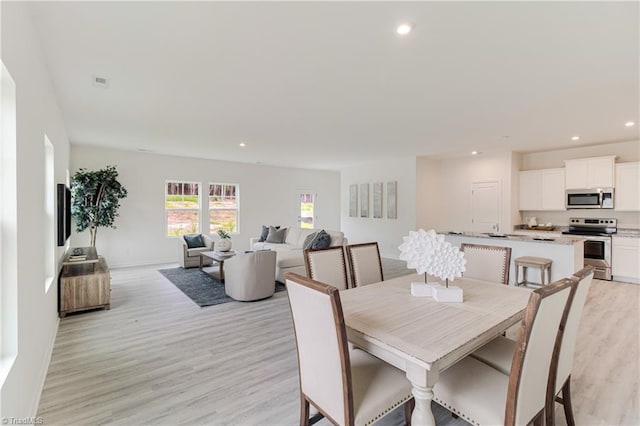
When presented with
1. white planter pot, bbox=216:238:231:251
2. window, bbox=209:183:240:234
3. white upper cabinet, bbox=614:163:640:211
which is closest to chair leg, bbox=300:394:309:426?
white planter pot, bbox=216:238:231:251

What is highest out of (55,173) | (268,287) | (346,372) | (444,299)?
(55,173)

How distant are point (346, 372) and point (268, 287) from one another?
3291mm

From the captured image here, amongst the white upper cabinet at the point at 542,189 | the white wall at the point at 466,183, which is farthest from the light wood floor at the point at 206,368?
the white wall at the point at 466,183

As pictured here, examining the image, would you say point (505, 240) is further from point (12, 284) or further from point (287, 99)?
point (12, 284)

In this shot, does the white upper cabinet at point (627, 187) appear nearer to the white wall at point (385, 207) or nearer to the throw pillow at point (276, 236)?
the white wall at point (385, 207)

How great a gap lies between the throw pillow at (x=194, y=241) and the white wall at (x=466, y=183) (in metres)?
5.80

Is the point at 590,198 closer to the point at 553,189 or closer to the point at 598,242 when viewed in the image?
the point at 553,189

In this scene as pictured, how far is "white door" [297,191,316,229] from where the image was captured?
32.2ft

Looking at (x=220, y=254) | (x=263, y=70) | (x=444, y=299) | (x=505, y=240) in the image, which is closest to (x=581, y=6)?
(x=444, y=299)

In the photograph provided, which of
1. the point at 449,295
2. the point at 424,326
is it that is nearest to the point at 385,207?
the point at 449,295

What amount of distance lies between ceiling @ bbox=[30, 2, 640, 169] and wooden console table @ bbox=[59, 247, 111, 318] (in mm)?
2088

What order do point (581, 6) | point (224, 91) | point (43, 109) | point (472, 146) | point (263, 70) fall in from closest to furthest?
point (581, 6) < point (43, 109) < point (263, 70) < point (224, 91) < point (472, 146)

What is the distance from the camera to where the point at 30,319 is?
6.45 feet

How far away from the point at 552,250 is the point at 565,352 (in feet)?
11.3
